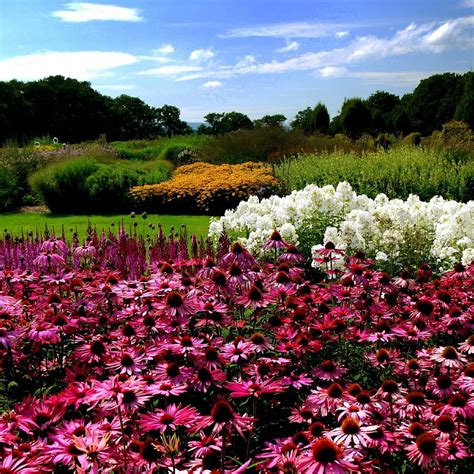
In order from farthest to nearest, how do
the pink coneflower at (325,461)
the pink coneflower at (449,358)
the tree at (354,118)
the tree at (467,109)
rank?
1. the tree at (467,109)
2. the tree at (354,118)
3. the pink coneflower at (449,358)
4. the pink coneflower at (325,461)

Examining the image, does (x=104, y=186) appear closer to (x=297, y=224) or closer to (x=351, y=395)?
(x=297, y=224)

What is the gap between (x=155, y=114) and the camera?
52000 mm

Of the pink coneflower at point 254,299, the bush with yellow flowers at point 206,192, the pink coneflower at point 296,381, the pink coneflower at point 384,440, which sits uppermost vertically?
the pink coneflower at point 254,299

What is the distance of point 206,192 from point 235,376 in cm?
968

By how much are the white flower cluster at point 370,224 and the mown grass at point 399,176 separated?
368 centimetres

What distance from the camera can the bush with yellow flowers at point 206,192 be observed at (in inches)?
478

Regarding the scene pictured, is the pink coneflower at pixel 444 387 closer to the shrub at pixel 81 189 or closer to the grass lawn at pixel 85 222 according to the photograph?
the grass lawn at pixel 85 222

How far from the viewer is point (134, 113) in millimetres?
51344

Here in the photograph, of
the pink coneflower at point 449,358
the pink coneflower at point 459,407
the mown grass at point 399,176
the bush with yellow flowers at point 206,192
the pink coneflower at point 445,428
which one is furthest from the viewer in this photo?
the bush with yellow flowers at point 206,192

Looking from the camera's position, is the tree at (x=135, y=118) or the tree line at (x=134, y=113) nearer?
the tree line at (x=134, y=113)

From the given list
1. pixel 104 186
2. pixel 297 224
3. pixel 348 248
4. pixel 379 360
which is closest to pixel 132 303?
pixel 379 360

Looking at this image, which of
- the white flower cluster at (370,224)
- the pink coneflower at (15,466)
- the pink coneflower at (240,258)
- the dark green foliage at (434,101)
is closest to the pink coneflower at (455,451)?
the pink coneflower at (15,466)

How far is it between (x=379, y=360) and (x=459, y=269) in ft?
4.45

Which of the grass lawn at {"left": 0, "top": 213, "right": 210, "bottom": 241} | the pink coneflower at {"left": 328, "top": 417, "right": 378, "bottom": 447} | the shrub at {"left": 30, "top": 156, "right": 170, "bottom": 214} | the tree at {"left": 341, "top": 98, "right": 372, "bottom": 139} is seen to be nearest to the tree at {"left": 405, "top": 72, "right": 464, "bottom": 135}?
the tree at {"left": 341, "top": 98, "right": 372, "bottom": 139}
